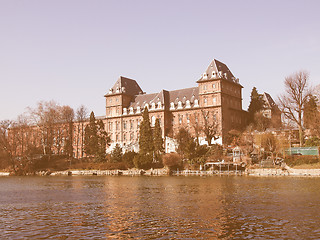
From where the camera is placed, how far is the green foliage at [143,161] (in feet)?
237

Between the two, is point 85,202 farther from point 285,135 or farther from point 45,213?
point 285,135

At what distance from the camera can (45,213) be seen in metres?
23.2

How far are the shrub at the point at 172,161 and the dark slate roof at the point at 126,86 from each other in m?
43.8

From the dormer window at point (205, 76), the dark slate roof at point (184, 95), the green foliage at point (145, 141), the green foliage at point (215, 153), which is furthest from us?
the dark slate roof at point (184, 95)

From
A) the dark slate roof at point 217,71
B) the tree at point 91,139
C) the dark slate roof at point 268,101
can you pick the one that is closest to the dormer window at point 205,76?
the dark slate roof at point 217,71

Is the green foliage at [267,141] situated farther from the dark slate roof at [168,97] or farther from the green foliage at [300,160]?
the dark slate roof at [168,97]

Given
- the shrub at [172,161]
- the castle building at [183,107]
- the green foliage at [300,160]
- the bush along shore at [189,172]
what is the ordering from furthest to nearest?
the castle building at [183,107], the shrub at [172,161], the green foliage at [300,160], the bush along shore at [189,172]

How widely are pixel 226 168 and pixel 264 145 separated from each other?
826 centimetres

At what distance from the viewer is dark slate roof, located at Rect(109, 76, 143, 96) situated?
110206 mm

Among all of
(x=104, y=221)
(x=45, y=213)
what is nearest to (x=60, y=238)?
(x=104, y=221)

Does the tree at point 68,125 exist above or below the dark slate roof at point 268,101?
below

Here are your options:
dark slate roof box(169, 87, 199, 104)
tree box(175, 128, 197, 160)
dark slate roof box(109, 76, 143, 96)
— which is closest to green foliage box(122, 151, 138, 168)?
tree box(175, 128, 197, 160)

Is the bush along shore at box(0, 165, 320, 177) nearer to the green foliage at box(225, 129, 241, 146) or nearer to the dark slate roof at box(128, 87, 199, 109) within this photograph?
the green foliage at box(225, 129, 241, 146)

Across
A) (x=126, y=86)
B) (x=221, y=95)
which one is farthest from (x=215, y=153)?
(x=126, y=86)
